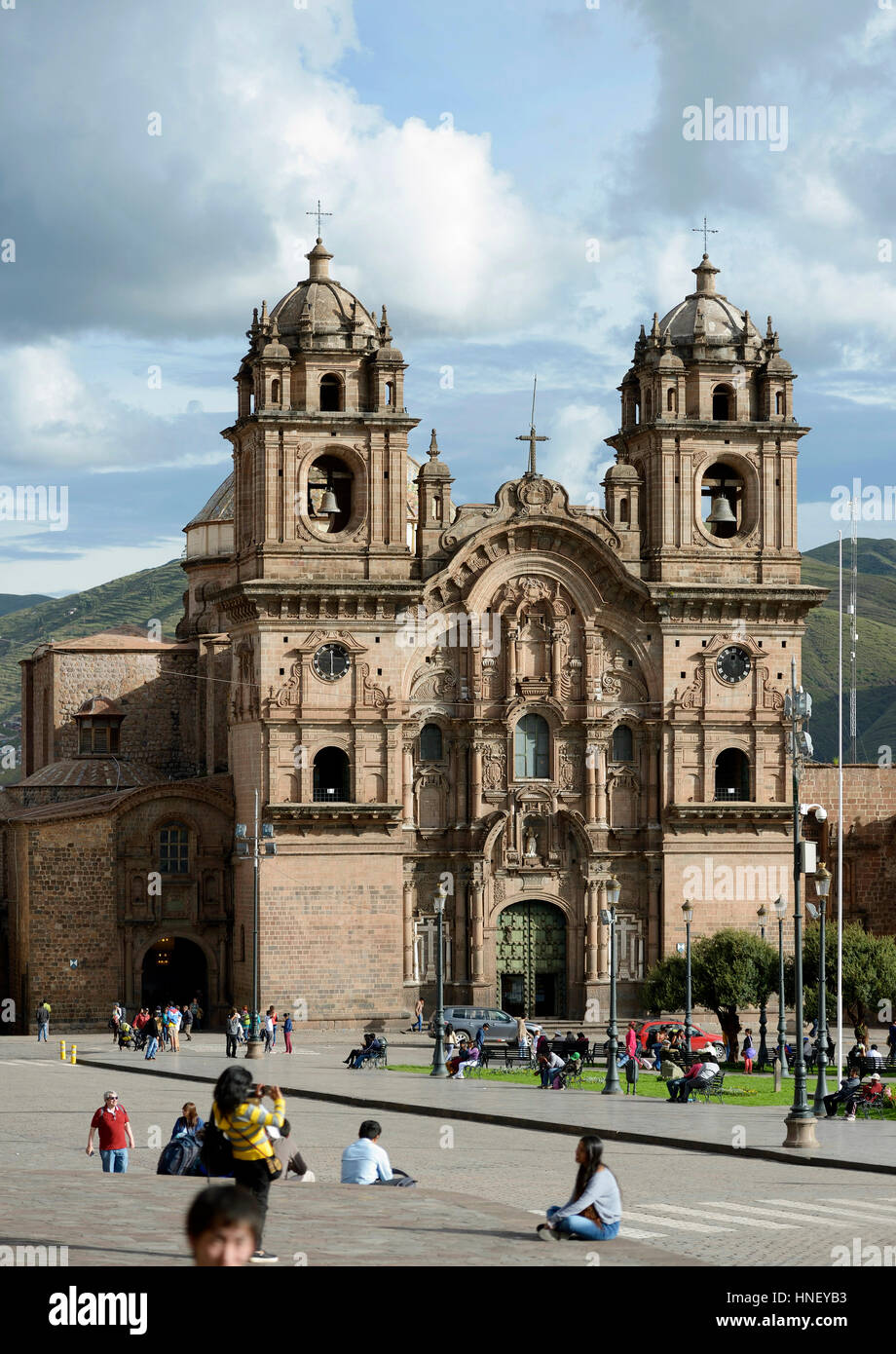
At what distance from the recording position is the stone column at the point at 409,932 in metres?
64.1

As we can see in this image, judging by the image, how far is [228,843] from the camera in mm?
65125

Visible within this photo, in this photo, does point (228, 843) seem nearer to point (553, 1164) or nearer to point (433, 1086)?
point (433, 1086)

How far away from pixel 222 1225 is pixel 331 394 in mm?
56822

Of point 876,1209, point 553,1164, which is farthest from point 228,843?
point 876,1209

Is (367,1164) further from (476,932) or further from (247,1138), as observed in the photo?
(476,932)

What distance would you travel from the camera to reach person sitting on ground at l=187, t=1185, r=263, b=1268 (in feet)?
31.8

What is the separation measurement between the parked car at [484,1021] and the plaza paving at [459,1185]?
1104 cm

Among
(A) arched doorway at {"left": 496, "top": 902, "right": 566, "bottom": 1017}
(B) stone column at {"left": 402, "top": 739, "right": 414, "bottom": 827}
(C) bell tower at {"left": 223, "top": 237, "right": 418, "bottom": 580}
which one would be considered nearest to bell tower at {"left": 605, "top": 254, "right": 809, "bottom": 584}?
(C) bell tower at {"left": 223, "top": 237, "right": 418, "bottom": 580}

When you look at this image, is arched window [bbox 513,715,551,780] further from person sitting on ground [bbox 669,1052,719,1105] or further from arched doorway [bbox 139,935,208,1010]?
person sitting on ground [bbox 669,1052,719,1105]

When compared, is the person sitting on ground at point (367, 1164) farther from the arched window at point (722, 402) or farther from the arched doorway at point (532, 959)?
the arched window at point (722, 402)

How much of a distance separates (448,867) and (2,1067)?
59.7 ft

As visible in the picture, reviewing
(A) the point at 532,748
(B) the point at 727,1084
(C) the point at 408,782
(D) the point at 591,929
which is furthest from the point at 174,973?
(B) the point at 727,1084

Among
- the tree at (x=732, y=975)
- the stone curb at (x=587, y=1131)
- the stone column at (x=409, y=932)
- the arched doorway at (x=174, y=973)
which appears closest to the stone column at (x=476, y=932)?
the stone column at (x=409, y=932)
